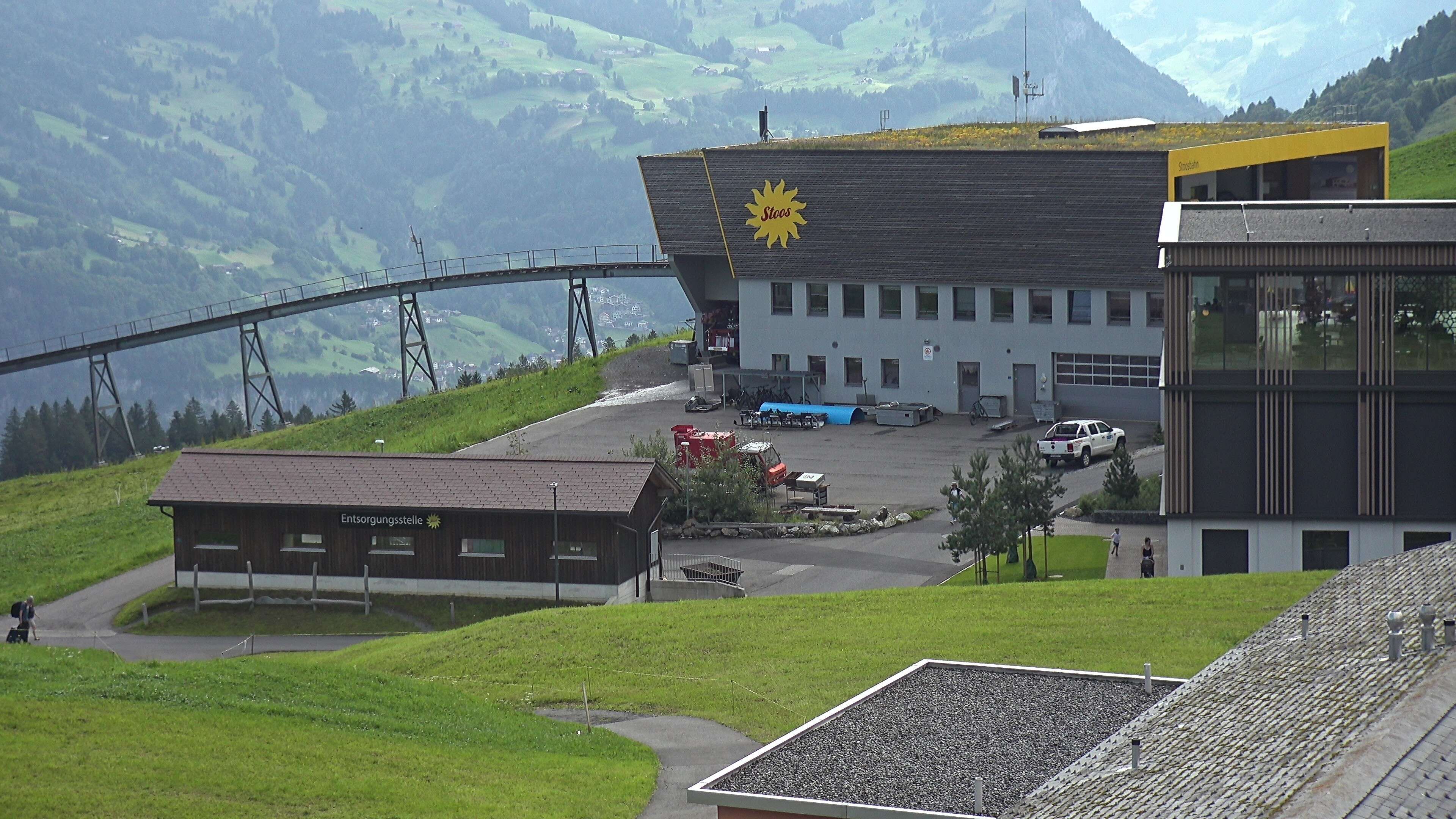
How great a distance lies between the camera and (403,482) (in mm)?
49656

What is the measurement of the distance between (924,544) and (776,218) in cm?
2237

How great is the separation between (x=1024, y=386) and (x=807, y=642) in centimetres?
3357

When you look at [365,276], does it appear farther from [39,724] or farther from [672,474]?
[39,724]

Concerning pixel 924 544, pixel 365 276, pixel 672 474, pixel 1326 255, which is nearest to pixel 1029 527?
pixel 924 544

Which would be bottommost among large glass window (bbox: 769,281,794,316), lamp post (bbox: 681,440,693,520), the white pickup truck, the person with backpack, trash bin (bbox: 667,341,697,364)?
the person with backpack

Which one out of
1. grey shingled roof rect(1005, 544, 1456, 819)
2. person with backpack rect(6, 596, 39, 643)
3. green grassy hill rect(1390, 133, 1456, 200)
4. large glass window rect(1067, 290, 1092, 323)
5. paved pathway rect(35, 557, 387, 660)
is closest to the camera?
grey shingled roof rect(1005, 544, 1456, 819)

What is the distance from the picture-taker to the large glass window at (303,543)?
49875mm

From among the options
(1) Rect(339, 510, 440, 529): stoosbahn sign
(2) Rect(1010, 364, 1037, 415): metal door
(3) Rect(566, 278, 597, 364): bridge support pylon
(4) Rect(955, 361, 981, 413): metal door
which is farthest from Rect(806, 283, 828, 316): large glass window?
(1) Rect(339, 510, 440, 529): stoosbahn sign

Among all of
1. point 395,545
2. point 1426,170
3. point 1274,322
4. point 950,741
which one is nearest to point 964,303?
point 395,545

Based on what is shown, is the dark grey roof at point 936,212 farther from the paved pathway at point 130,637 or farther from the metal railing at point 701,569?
the paved pathway at point 130,637

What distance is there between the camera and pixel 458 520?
4838cm

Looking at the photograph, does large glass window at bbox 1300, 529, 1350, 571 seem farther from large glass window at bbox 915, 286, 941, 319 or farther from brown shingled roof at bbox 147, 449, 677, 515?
large glass window at bbox 915, 286, 941, 319

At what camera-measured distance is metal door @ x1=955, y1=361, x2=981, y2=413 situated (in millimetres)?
67625

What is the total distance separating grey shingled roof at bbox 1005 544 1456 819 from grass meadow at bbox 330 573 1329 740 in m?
7.64
